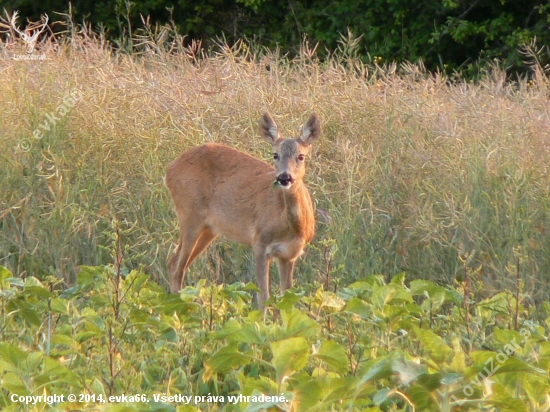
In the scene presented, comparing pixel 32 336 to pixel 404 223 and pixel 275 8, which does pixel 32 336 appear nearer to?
pixel 404 223

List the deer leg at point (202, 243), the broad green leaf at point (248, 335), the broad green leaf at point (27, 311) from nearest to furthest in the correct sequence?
the broad green leaf at point (248, 335) < the broad green leaf at point (27, 311) < the deer leg at point (202, 243)

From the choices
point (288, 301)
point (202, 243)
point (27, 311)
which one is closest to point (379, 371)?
point (288, 301)

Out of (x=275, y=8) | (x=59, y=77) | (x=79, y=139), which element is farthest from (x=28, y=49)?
(x=275, y=8)

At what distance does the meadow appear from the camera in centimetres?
467

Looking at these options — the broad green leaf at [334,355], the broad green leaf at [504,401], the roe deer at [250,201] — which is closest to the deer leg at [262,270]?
the roe deer at [250,201]

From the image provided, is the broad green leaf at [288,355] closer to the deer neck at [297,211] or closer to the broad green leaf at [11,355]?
the broad green leaf at [11,355]

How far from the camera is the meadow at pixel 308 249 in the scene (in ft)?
15.3

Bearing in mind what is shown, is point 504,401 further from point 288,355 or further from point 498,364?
point 288,355

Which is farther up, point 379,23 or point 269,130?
point 379,23

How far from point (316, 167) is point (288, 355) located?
4.64m

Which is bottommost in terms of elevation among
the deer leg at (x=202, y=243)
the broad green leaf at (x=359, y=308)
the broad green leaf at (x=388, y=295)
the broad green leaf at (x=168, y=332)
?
the broad green leaf at (x=168, y=332)

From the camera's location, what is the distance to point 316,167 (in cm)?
872

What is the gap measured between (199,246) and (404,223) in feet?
5.22

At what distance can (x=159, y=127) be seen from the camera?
29.8 ft
